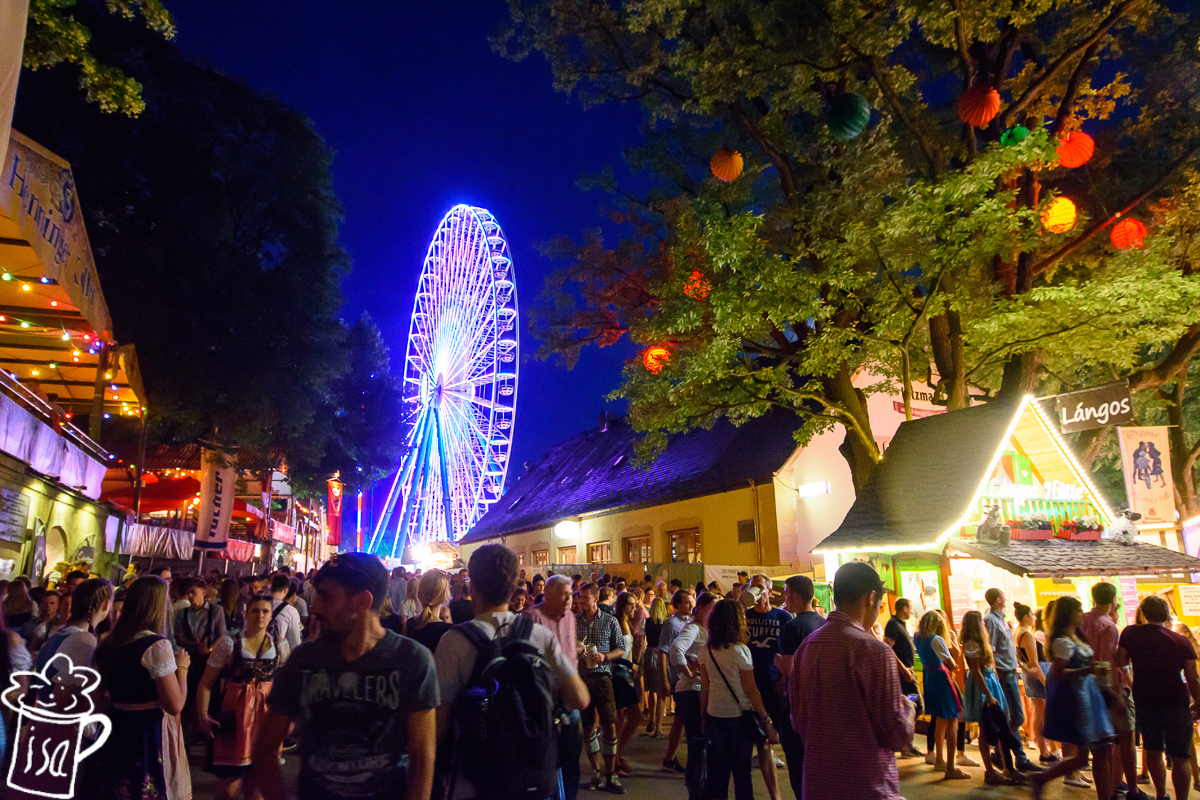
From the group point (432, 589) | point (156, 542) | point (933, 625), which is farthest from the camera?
point (156, 542)

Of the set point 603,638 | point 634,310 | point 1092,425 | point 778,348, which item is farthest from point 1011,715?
point 634,310

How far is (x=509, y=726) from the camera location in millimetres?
2814

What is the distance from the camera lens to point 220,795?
4898mm

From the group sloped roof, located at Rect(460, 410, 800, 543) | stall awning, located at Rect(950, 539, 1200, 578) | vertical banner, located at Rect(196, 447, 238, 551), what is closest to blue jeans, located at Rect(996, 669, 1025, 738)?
stall awning, located at Rect(950, 539, 1200, 578)

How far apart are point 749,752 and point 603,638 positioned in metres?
3.15

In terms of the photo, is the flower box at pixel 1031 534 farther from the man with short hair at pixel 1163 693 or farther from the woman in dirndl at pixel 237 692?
the woman in dirndl at pixel 237 692

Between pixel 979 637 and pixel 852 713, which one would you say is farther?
→ pixel 979 637

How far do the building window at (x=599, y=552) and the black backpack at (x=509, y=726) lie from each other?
2338 centimetres

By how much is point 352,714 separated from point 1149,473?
15706 millimetres

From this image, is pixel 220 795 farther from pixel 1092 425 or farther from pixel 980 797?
pixel 1092 425

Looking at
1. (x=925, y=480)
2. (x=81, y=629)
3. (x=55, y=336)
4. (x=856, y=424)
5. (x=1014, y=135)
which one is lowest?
(x=81, y=629)

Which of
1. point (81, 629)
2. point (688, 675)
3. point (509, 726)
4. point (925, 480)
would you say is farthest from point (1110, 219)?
point (81, 629)

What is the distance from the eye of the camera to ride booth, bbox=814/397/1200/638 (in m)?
10.5

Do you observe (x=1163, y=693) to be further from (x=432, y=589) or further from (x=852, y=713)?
(x=432, y=589)
